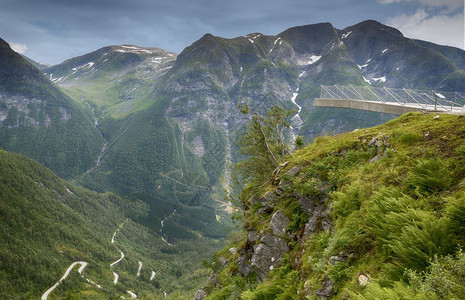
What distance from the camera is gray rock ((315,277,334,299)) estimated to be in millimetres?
9429

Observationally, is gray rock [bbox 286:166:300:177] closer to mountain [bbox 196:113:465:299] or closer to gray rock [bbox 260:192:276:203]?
mountain [bbox 196:113:465:299]

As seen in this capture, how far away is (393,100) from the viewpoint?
33.7 meters

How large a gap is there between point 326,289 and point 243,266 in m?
12.0

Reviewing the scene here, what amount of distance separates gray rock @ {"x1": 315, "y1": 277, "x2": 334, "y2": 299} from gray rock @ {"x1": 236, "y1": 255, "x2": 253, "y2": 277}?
Answer: 10.3 metres

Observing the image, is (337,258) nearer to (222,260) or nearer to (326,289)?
(326,289)

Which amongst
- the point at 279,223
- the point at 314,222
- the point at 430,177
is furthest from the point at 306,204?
the point at 430,177

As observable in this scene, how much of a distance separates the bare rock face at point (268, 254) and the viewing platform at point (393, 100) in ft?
61.8

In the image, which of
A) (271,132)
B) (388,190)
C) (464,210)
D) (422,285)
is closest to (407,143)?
(388,190)

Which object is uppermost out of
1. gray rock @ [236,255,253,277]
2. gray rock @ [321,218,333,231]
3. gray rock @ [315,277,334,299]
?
gray rock @ [321,218,333,231]

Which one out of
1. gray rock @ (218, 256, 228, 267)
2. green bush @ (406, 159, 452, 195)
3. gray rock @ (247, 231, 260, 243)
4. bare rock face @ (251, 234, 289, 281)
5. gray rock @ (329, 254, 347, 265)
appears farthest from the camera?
gray rock @ (218, 256, 228, 267)

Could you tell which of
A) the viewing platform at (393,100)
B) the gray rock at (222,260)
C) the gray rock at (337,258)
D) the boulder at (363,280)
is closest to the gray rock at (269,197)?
the gray rock at (337,258)

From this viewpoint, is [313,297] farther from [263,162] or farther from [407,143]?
[263,162]

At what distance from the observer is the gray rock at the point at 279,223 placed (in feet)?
58.3

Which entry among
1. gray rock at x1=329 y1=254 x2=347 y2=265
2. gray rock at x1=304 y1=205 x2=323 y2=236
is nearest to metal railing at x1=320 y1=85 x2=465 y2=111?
gray rock at x1=304 y1=205 x2=323 y2=236
